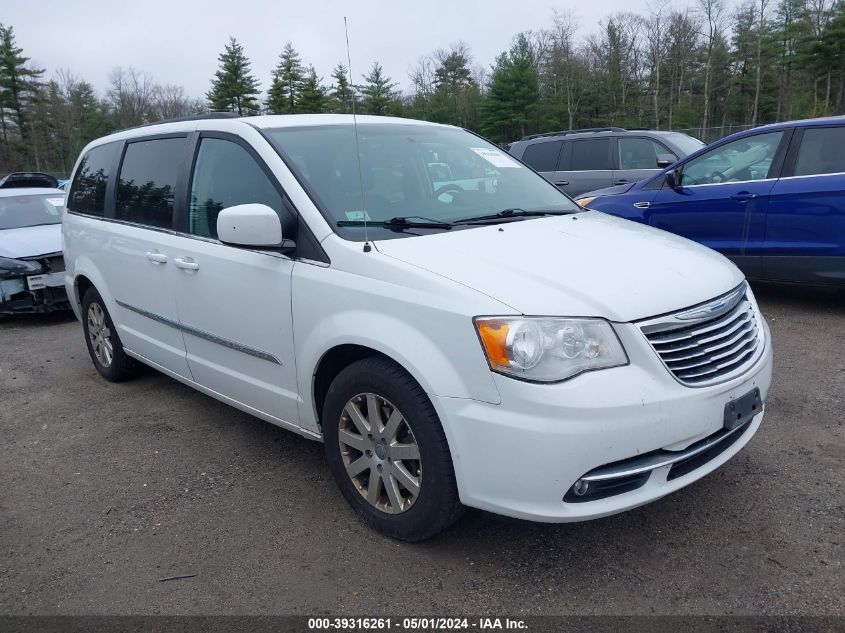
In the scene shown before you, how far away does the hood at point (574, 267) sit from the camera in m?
2.43

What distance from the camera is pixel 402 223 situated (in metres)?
3.07

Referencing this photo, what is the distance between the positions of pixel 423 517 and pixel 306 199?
1.49 metres

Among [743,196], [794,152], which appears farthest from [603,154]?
[794,152]

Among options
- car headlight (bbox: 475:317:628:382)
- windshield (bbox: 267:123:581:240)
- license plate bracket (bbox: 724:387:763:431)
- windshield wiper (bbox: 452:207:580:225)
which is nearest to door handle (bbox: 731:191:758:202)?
windshield (bbox: 267:123:581:240)

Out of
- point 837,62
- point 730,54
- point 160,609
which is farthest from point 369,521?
point 730,54

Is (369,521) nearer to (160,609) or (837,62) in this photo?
(160,609)

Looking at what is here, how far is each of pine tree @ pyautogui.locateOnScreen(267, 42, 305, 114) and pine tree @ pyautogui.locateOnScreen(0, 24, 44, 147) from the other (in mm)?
19168

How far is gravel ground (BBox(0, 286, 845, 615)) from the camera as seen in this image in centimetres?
251

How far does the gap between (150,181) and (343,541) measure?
265 cm

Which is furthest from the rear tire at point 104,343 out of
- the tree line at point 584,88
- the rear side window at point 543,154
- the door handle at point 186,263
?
the tree line at point 584,88

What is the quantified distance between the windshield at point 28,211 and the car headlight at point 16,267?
1.27 m

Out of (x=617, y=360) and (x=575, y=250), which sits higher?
(x=575, y=250)

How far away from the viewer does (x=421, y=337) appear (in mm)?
2512

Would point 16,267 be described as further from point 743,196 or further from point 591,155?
point 591,155
